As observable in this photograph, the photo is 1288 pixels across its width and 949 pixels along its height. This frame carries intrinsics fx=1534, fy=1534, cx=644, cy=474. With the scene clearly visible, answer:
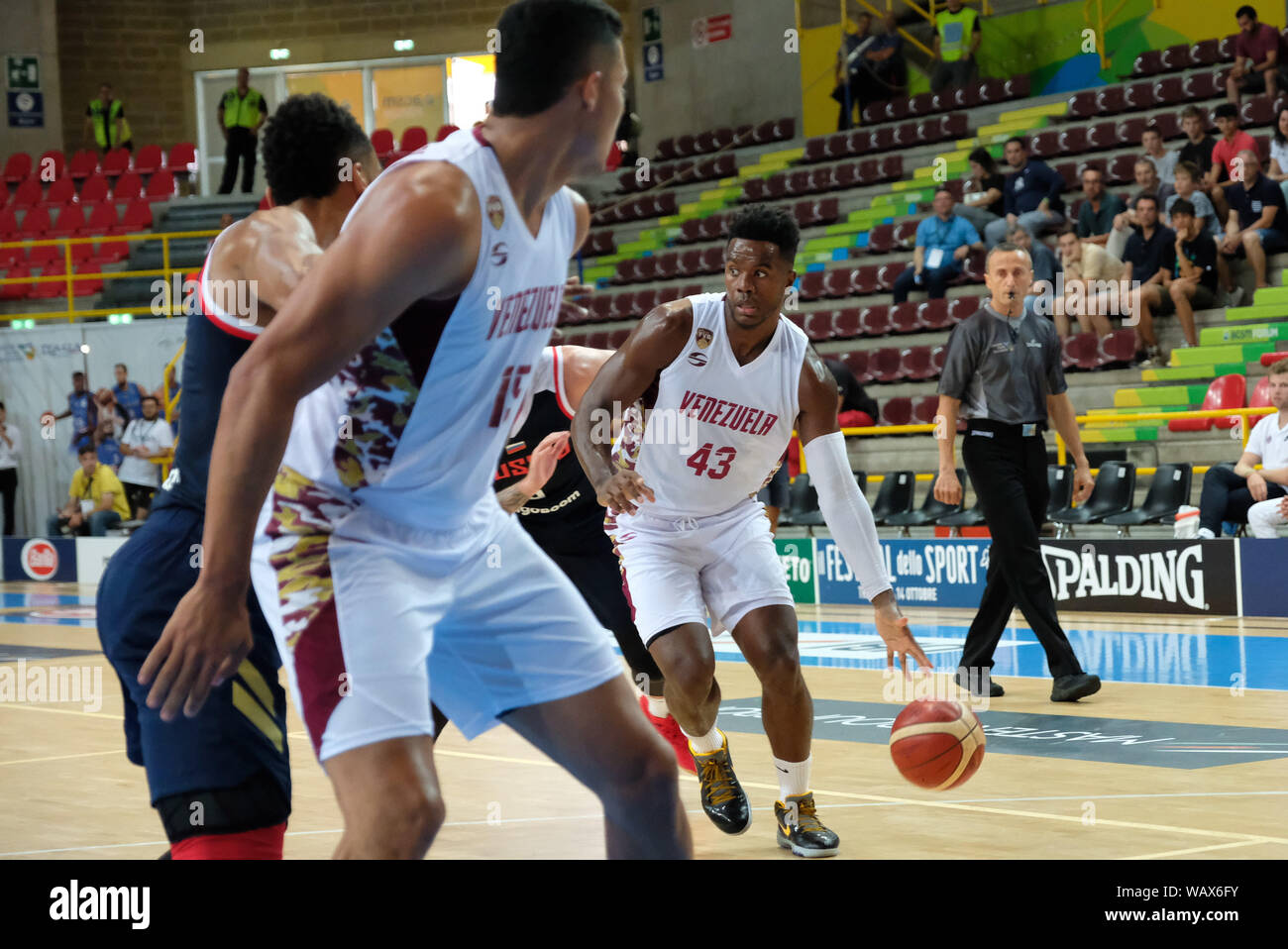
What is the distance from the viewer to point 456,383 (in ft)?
8.80

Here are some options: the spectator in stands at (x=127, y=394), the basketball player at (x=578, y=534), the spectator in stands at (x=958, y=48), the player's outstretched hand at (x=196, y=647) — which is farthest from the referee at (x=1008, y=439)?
the spectator in stands at (x=958, y=48)

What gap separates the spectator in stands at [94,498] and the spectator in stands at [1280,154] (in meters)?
13.3

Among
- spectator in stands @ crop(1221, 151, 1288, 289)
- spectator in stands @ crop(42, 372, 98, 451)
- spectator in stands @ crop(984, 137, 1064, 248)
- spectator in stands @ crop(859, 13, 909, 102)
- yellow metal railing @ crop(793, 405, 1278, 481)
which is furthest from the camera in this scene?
spectator in stands @ crop(859, 13, 909, 102)

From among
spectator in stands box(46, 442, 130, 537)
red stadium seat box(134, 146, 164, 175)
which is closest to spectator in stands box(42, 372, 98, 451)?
spectator in stands box(46, 442, 130, 537)

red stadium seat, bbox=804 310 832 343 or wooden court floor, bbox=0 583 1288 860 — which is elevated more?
red stadium seat, bbox=804 310 832 343

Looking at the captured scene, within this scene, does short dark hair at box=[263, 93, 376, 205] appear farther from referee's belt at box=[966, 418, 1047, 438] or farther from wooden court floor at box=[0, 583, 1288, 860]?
referee's belt at box=[966, 418, 1047, 438]

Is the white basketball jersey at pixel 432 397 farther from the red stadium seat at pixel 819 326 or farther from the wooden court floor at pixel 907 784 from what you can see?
the red stadium seat at pixel 819 326

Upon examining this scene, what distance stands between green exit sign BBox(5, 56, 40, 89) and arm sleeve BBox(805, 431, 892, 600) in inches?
975

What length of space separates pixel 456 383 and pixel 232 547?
1.60 feet

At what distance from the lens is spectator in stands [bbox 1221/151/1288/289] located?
14.0m

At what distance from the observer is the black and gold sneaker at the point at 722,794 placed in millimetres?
5141

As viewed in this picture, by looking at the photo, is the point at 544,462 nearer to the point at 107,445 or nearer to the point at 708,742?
the point at 708,742
